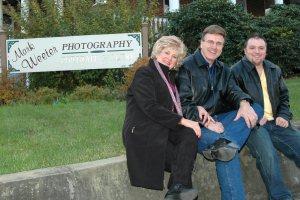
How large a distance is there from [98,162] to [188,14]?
816cm

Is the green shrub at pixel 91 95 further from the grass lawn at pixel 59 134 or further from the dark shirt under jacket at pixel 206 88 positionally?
the dark shirt under jacket at pixel 206 88

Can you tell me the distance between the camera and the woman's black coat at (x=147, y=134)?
3879mm

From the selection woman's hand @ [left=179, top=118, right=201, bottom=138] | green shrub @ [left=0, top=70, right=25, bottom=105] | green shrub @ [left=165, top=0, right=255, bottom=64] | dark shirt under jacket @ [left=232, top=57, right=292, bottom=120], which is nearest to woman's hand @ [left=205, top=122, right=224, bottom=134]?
woman's hand @ [left=179, top=118, right=201, bottom=138]

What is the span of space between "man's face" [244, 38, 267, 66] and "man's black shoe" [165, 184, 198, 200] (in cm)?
184

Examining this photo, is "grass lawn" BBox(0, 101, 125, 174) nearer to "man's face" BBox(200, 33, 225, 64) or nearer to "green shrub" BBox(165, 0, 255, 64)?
"man's face" BBox(200, 33, 225, 64)

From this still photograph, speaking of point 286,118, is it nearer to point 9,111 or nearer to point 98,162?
point 98,162

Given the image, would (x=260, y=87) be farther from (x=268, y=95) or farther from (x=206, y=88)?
(x=206, y=88)

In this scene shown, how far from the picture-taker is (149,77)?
4047mm

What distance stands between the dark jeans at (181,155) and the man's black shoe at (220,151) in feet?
0.61

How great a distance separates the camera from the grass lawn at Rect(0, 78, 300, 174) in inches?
178

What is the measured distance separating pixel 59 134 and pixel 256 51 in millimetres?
2462

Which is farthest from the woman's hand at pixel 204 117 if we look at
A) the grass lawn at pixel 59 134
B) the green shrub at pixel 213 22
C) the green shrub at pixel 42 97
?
the green shrub at pixel 213 22

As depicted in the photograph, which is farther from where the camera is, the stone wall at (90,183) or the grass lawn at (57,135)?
the grass lawn at (57,135)

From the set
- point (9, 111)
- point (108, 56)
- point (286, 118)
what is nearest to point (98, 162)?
point (286, 118)
